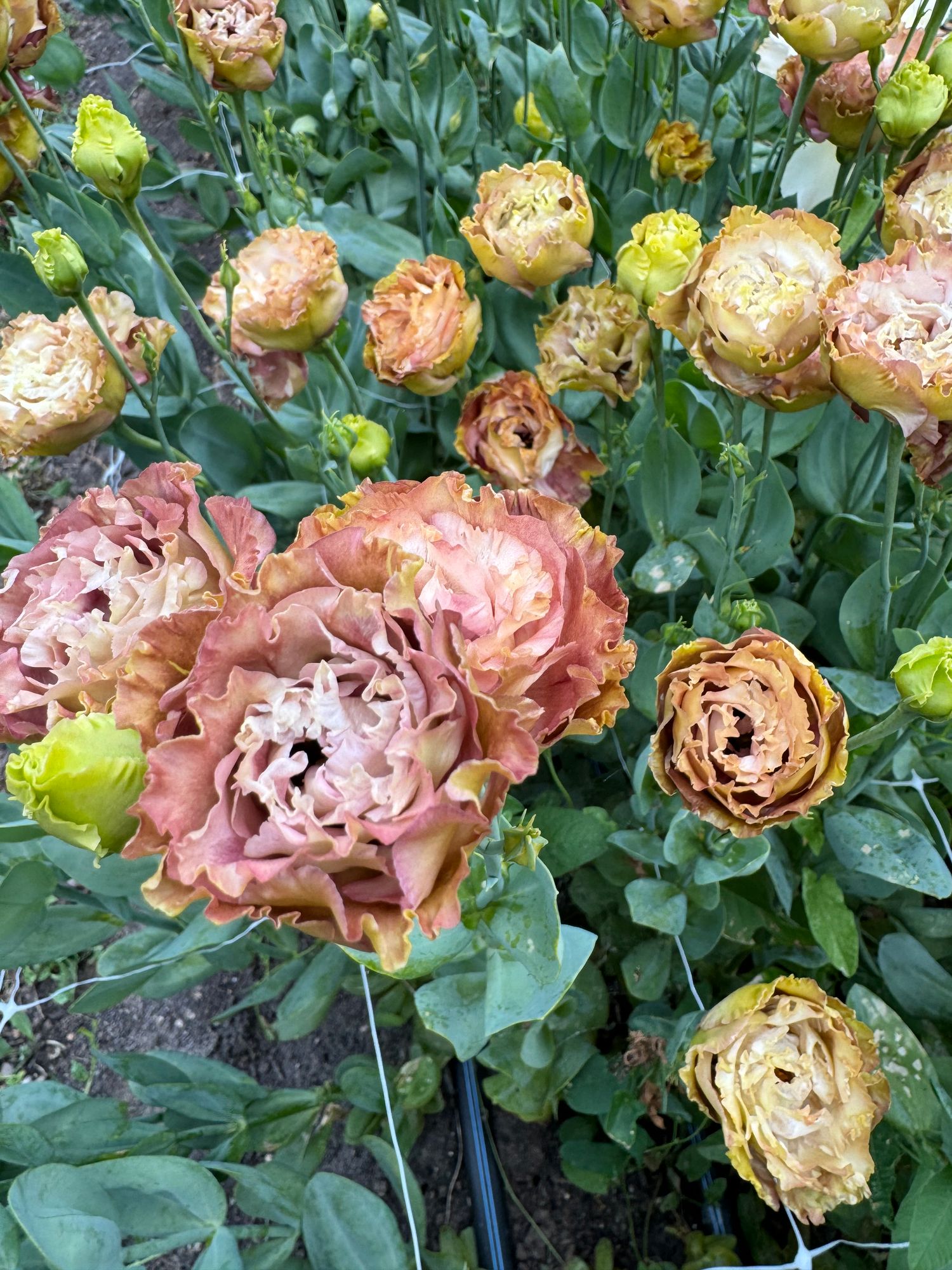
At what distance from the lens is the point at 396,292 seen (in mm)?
739

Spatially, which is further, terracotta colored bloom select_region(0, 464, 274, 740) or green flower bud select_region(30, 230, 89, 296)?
green flower bud select_region(30, 230, 89, 296)

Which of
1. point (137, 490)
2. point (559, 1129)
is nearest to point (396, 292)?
point (137, 490)

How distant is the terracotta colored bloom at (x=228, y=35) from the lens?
2.54 feet

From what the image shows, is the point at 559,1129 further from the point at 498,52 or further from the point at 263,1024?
the point at 498,52

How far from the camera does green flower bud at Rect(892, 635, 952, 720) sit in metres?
0.46

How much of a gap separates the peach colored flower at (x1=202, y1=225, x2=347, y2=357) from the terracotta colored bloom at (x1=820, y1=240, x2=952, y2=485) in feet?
1.16

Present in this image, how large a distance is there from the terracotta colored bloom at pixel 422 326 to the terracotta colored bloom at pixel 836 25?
0.28m

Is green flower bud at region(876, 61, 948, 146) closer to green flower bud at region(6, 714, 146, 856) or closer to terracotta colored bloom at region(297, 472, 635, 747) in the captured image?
terracotta colored bloom at region(297, 472, 635, 747)

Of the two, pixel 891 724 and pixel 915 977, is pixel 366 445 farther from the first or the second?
pixel 915 977

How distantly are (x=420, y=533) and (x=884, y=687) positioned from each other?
0.48 metres

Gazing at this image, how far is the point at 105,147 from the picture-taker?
611 mm

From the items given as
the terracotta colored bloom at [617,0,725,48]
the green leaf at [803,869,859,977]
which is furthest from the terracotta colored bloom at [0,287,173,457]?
the green leaf at [803,869,859,977]

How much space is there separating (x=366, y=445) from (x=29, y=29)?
471 mm

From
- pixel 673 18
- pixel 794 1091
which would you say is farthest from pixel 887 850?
pixel 673 18
